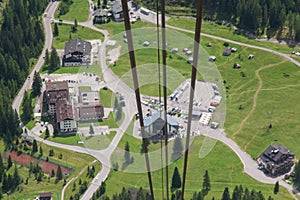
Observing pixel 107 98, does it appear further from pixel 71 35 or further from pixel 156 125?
pixel 71 35

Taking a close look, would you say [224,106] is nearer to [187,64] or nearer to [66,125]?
[187,64]

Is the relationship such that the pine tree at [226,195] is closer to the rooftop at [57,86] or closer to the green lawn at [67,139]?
the green lawn at [67,139]

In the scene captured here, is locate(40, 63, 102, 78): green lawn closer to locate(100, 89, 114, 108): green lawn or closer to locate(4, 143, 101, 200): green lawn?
locate(100, 89, 114, 108): green lawn

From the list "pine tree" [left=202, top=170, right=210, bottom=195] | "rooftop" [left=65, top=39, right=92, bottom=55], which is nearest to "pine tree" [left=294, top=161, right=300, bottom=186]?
"pine tree" [left=202, top=170, right=210, bottom=195]

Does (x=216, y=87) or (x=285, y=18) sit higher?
(x=285, y=18)

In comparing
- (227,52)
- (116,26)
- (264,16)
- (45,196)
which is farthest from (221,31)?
(45,196)

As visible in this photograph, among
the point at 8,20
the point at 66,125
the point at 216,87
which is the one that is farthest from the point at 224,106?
the point at 8,20
